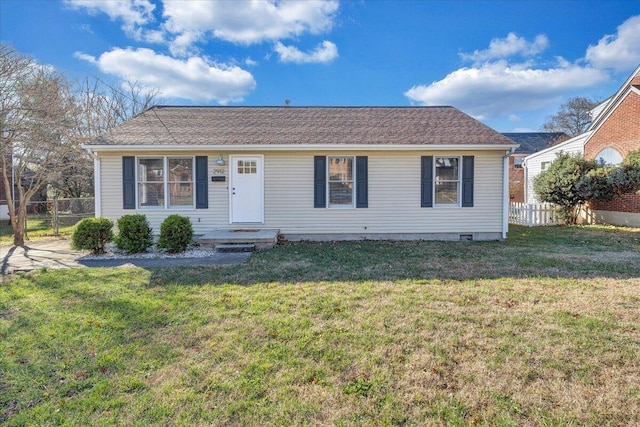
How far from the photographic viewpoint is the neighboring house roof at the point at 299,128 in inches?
343

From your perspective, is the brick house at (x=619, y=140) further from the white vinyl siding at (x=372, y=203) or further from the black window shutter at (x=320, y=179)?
the black window shutter at (x=320, y=179)

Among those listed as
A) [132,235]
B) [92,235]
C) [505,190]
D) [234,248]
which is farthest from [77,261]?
[505,190]

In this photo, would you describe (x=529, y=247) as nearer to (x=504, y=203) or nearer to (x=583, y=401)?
(x=504, y=203)

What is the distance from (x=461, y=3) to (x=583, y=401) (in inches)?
423

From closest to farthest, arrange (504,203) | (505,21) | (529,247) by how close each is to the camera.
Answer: (529,247) → (504,203) → (505,21)

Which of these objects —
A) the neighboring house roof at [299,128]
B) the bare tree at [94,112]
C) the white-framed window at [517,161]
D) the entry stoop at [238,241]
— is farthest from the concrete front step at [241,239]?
the white-framed window at [517,161]

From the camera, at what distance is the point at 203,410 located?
7.18 feet

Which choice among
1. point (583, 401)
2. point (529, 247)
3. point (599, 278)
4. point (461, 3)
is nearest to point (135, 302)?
point (583, 401)

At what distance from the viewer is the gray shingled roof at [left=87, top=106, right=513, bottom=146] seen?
883 cm

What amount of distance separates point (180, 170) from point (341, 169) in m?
4.50

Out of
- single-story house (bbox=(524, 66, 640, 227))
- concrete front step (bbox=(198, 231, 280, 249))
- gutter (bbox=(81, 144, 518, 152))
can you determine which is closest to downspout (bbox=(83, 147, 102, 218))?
gutter (bbox=(81, 144, 518, 152))

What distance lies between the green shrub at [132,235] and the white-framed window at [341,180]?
468 centimetres

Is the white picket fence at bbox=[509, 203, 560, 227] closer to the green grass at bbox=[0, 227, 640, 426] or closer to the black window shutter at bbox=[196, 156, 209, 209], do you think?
the green grass at bbox=[0, 227, 640, 426]

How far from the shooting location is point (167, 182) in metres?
8.92
